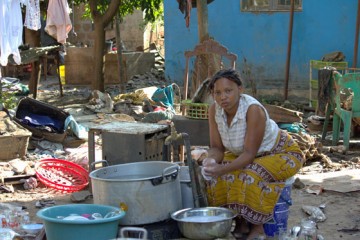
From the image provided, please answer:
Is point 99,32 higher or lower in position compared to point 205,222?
higher

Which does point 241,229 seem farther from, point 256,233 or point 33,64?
point 33,64

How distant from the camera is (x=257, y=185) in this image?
4289mm

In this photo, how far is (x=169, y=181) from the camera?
4.23 metres

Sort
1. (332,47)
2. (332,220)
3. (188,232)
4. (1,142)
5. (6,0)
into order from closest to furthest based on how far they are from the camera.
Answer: (188,232) → (332,220) → (6,0) → (1,142) → (332,47)

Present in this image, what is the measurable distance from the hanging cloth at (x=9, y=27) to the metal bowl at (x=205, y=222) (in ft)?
9.23

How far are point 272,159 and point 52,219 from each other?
5.20 feet

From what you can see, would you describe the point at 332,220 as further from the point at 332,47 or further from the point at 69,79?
the point at 69,79

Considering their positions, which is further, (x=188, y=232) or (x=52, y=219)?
(x=188, y=232)

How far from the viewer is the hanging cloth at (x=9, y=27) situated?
6004 mm

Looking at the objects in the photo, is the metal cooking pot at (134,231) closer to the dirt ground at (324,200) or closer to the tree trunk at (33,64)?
the dirt ground at (324,200)

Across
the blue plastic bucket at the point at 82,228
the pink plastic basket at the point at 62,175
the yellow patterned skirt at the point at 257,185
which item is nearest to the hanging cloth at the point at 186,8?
the pink plastic basket at the point at 62,175

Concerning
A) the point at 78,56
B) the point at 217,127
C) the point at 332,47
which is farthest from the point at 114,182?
the point at 78,56

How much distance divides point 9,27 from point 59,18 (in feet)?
5.84

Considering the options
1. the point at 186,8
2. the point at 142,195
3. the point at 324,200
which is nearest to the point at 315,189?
the point at 324,200
